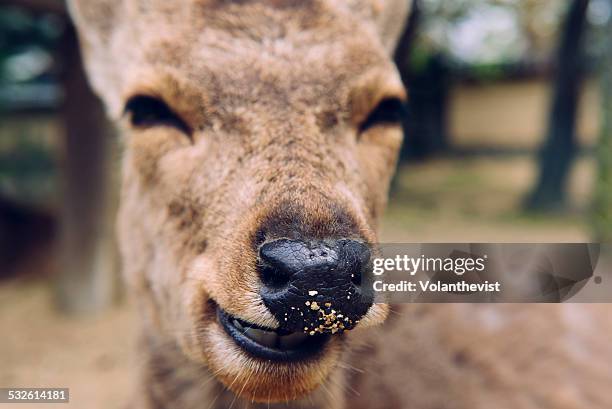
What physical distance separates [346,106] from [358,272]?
52cm

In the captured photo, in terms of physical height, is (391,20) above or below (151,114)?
above

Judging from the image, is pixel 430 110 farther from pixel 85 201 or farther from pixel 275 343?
pixel 275 343

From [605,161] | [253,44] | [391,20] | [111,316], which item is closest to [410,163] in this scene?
[605,161]

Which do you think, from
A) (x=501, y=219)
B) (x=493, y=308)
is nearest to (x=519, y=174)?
(x=501, y=219)

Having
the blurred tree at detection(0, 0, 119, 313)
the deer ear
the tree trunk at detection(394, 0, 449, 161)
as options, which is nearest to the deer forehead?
the deer ear

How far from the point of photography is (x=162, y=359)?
182cm

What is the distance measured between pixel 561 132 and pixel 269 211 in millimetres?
8366

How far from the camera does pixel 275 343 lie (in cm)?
130

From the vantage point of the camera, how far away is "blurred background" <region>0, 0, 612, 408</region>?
430 centimetres

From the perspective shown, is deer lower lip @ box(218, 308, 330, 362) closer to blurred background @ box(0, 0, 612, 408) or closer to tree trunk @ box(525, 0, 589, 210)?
blurred background @ box(0, 0, 612, 408)

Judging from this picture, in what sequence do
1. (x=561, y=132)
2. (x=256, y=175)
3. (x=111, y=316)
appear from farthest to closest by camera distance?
(x=561, y=132)
(x=111, y=316)
(x=256, y=175)

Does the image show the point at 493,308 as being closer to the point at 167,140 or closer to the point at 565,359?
the point at 565,359

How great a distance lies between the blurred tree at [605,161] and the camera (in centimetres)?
498

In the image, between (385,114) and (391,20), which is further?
(391,20)
